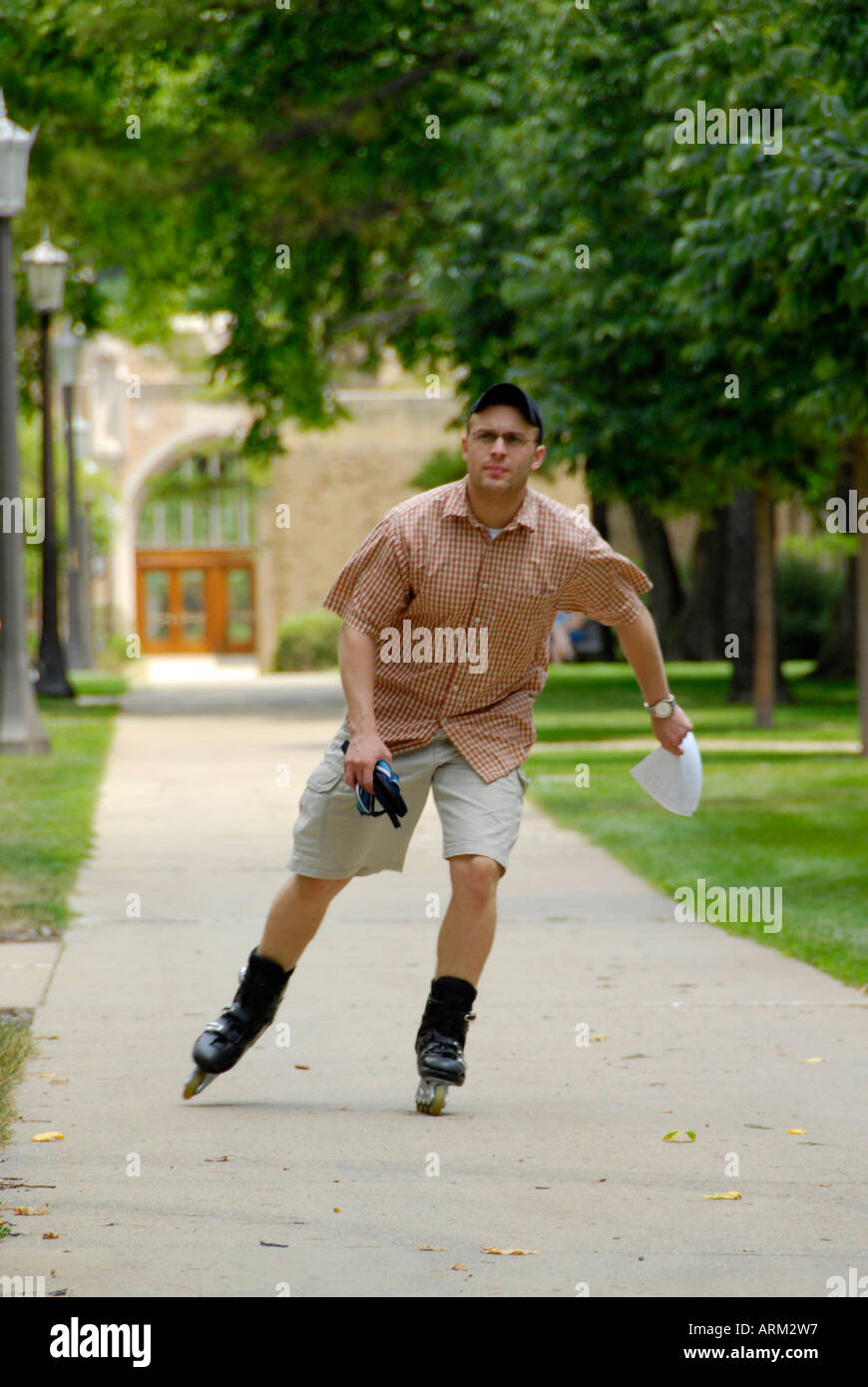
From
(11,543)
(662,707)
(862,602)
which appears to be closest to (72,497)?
(11,543)

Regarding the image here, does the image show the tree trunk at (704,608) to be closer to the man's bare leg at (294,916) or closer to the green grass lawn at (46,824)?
the green grass lawn at (46,824)

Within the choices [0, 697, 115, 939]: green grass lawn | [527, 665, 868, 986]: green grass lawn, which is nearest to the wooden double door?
[527, 665, 868, 986]: green grass lawn

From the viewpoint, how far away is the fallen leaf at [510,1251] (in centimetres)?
414

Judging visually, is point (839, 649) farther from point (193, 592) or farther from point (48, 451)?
point (193, 592)

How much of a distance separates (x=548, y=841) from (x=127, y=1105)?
639 cm

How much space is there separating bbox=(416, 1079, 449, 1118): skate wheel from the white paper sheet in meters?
0.98

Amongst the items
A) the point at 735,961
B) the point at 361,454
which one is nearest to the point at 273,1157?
the point at 735,961

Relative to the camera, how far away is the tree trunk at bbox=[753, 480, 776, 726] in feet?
63.9

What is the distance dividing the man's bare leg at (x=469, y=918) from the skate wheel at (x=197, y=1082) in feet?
2.25

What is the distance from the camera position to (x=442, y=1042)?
17.9ft

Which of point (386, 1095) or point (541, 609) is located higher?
point (541, 609)

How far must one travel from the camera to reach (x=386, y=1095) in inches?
224
